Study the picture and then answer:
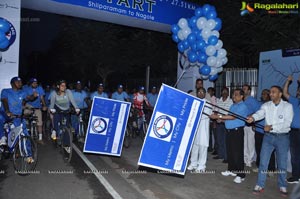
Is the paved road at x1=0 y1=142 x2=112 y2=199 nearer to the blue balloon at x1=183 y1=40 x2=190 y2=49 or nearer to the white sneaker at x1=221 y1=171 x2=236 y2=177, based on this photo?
the white sneaker at x1=221 y1=171 x2=236 y2=177

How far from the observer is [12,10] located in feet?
33.4

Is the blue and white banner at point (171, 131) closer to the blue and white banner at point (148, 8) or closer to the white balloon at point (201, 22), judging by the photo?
the white balloon at point (201, 22)

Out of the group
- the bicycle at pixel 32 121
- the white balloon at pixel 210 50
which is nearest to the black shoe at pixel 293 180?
the white balloon at pixel 210 50

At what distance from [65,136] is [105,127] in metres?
1.03

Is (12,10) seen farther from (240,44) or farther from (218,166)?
(240,44)

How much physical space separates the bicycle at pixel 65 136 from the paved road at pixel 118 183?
0.83ft

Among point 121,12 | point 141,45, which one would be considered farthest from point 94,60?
point 121,12

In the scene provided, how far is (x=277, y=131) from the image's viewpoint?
6.11m

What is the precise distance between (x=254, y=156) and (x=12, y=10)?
823cm

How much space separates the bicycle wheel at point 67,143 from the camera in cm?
823

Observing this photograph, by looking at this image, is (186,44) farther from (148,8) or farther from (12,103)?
(12,103)

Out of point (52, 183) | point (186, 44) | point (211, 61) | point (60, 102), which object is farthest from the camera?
point (186, 44)

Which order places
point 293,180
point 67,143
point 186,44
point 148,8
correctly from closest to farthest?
point 293,180 → point 67,143 → point 186,44 → point 148,8

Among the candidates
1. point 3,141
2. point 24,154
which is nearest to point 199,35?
point 24,154
